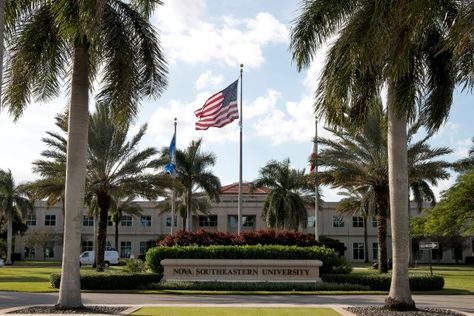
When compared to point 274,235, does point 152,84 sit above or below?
above

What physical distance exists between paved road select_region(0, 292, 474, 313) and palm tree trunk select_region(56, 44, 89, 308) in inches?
133

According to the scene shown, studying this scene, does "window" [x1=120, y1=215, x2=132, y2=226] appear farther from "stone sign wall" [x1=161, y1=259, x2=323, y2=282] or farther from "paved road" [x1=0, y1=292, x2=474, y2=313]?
"paved road" [x1=0, y1=292, x2=474, y2=313]

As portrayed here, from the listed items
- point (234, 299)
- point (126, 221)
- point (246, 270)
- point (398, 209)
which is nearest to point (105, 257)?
point (126, 221)

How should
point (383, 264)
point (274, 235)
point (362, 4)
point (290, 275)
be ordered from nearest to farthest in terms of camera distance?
1. point (362, 4)
2. point (290, 275)
3. point (274, 235)
4. point (383, 264)

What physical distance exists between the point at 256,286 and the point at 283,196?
26333mm

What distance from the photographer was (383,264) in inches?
1342

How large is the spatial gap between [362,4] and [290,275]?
51.9ft

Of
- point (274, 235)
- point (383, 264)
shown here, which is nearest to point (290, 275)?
point (274, 235)

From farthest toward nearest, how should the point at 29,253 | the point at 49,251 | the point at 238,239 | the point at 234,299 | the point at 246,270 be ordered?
the point at 29,253
the point at 49,251
the point at 238,239
the point at 246,270
the point at 234,299

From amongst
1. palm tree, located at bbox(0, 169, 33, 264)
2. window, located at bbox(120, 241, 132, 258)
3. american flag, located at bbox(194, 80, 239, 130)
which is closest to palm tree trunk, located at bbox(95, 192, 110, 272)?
american flag, located at bbox(194, 80, 239, 130)

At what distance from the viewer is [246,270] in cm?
2828

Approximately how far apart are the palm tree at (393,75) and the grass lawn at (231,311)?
208cm

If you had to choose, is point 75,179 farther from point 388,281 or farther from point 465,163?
point 465,163

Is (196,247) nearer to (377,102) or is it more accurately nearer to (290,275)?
(290,275)
